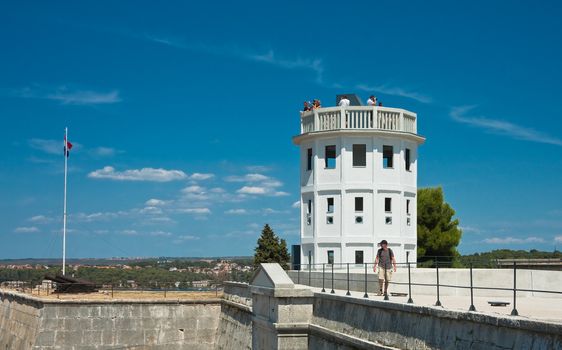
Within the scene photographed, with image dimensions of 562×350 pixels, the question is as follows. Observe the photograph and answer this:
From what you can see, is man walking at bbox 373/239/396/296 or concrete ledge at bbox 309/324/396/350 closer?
concrete ledge at bbox 309/324/396/350

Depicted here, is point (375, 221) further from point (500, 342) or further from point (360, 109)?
point (500, 342)

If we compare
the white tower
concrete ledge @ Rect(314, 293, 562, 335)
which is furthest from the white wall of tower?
concrete ledge @ Rect(314, 293, 562, 335)

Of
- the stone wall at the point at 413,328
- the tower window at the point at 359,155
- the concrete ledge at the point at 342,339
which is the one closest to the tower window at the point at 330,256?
the tower window at the point at 359,155

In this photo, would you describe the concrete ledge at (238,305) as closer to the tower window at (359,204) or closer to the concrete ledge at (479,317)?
the tower window at (359,204)

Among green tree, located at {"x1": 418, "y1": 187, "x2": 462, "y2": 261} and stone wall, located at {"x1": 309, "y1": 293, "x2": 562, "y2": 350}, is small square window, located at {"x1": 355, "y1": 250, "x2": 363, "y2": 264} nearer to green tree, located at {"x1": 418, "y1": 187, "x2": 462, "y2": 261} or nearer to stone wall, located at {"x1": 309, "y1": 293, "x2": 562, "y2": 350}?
green tree, located at {"x1": 418, "y1": 187, "x2": 462, "y2": 261}

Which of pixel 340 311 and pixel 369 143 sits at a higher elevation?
pixel 369 143

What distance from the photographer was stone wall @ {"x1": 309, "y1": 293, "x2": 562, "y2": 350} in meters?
10.4

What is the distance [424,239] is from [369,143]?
42.7 ft

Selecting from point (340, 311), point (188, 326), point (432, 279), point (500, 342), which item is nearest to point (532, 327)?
point (500, 342)

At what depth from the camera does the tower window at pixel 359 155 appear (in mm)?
33903

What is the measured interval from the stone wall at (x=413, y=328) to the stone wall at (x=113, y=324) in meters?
17.0

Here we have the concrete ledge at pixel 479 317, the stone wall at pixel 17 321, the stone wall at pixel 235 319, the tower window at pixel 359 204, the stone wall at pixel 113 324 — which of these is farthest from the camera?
the tower window at pixel 359 204

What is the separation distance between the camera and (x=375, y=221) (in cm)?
3353

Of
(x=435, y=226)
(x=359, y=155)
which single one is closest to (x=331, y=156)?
(x=359, y=155)
